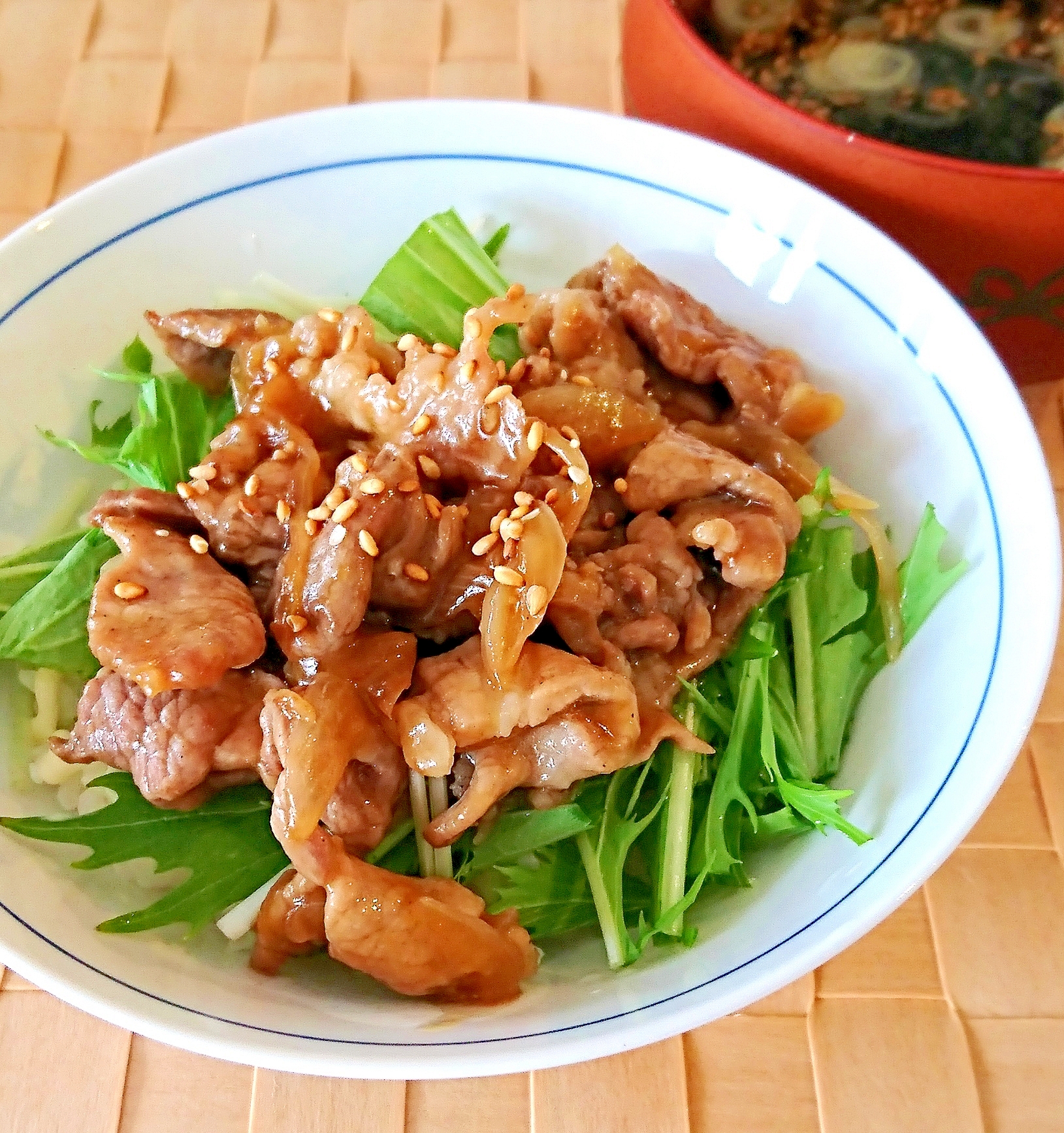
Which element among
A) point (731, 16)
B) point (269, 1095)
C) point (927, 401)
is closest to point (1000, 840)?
point (927, 401)

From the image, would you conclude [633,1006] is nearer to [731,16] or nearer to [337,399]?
[337,399]

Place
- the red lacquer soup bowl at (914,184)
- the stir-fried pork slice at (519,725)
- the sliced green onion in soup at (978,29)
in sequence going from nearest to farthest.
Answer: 1. the stir-fried pork slice at (519,725)
2. the red lacquer soup bowl at (914,184)
3. the sliced green onion in soup at (978,29)

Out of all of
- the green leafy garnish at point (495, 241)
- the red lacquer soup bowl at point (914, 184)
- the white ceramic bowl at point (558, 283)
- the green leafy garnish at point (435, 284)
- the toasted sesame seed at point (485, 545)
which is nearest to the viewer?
the white ceramic bowl at point (558, 283)

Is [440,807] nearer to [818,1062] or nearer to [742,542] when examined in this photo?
[742,542]

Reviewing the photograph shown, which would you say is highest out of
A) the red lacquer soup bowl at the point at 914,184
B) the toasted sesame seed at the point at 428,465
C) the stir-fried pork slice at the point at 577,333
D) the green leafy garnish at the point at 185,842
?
the red lacquer soup bowl at the point at 914,184

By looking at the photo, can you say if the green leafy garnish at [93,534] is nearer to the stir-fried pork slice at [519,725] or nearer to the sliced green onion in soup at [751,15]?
the stir-fried pork slice at [519,725]

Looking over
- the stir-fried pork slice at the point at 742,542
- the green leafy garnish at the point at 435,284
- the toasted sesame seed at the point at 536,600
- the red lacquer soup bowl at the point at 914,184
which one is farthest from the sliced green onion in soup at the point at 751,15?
the toasted sesame seed at the point at 536,600

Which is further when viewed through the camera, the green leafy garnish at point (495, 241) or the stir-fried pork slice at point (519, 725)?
the green leafy garnish at point (495, 241)

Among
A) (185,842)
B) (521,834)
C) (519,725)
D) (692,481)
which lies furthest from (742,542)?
(185,842)
